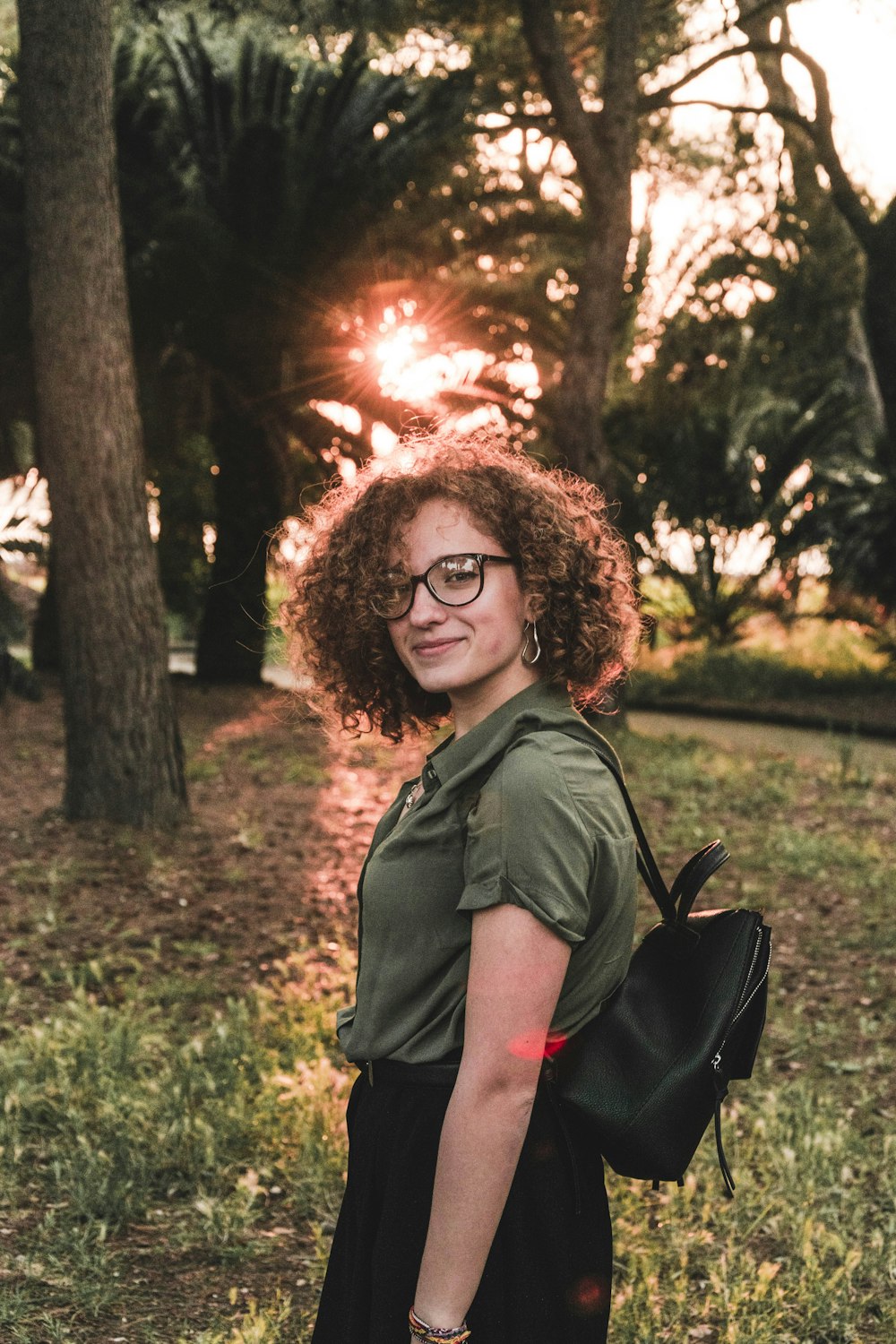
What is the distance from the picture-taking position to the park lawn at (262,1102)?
3287 millimetres

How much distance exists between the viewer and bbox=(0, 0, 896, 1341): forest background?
3746 millimetres

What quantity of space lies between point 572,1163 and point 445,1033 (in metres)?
0.24

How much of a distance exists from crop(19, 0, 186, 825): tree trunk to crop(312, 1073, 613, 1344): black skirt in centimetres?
604

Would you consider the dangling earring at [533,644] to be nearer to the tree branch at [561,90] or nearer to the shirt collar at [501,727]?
the shirt collar at [501,727]

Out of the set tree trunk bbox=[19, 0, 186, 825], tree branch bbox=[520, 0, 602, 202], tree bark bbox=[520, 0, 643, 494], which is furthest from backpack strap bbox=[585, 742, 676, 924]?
tree branch bbox=[520, 0, 602, 202]

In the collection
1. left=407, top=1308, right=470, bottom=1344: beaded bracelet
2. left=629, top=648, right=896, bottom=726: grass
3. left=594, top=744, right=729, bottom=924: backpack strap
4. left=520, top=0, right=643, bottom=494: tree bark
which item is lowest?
left=629, top=648, right=896, bottom=726: grass

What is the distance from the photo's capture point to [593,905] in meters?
1.60

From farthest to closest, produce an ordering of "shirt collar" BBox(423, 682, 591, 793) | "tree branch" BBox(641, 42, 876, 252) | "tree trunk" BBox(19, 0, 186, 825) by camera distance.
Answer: "tree branch" BBox(641, 42, 876, 252)
"tree trunk" BBox(19, 0, 186, 825)
"shirt collar" BBox(423, 682, 591, 793)

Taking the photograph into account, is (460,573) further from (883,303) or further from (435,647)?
(883,303)

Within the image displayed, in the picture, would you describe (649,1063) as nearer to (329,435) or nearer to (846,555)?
(329,435)

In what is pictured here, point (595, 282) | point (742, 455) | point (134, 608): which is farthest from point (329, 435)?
point (134, 608)

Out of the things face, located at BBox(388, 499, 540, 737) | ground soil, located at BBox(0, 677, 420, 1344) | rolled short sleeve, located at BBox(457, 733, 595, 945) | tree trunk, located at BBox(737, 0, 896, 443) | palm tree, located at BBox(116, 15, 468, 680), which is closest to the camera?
rolled short sleeve, located at BBox(457, 733, 595, 945)

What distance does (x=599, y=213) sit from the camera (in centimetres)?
1176

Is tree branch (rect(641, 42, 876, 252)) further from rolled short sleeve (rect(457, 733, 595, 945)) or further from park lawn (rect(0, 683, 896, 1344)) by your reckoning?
rolled short sleeve (rect(457, 733, 595, 945))
